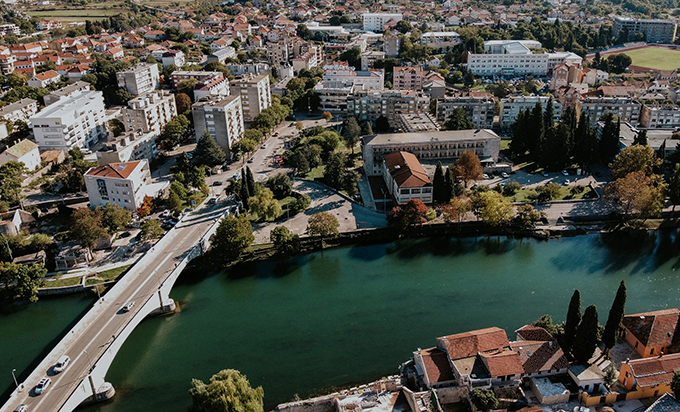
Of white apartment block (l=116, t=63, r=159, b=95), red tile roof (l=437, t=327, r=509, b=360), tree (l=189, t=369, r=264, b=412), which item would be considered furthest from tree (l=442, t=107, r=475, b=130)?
white apartment block (l=116, t=63, r=159, b=95)

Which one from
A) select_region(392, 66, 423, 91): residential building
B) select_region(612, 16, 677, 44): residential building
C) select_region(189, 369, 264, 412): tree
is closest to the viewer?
select_region(189, 369, 264, 412): tree

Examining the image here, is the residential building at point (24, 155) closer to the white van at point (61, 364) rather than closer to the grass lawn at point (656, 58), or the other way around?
the white van at point (61, 364)

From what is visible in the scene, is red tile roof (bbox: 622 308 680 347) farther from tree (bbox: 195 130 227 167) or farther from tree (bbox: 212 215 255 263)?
tree (bbox: 195 130 227 167)

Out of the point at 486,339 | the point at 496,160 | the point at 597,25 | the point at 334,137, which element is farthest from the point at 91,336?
the point at 597,25

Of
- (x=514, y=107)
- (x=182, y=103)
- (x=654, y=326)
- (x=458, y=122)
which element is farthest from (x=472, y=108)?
(x=654, y=326)

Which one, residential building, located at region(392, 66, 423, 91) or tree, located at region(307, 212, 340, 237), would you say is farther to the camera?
residential building, located at region(392, 66, 423, 91)

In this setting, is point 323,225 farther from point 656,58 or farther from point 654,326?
point 656,58

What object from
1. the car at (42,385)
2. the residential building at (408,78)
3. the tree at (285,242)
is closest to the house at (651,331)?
the tree at (285,242)
